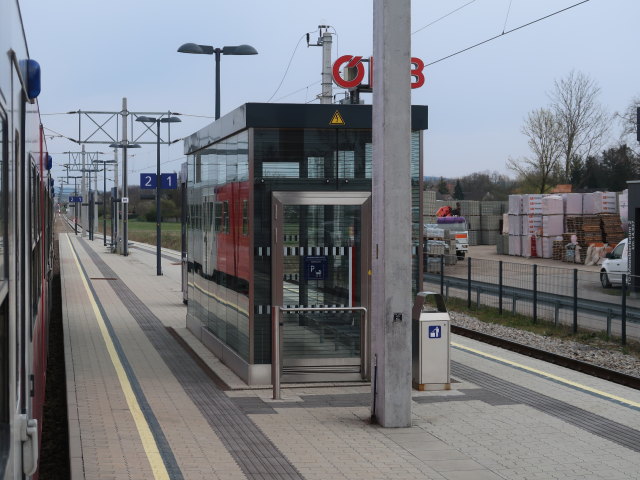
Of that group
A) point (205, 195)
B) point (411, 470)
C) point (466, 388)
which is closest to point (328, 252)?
point (466, 388)

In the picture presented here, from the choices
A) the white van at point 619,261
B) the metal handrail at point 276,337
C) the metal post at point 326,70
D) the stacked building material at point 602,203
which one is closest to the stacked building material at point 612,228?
the stacked building material at point 602,203

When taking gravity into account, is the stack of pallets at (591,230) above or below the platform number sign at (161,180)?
below

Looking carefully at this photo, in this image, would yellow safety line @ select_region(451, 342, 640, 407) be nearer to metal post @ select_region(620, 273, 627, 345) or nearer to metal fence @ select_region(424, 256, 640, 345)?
metal post @ select_region(620, 273, 627, 345)

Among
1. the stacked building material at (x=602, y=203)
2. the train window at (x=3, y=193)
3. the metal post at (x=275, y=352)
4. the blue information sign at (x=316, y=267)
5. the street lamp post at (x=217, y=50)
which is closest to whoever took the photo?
the train window at (x=3, y=193)

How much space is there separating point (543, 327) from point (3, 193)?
16.2 metres

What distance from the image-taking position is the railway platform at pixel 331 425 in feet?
24.7

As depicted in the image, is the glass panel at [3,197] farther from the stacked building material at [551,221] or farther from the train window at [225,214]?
the stacked building material at [551,221]

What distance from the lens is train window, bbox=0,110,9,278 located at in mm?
3105

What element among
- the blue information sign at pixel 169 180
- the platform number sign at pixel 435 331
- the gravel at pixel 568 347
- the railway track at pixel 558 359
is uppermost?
the blue information sign at pixel 169 180

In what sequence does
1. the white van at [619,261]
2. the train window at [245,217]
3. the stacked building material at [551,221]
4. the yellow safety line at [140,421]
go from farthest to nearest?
the stacked building material at [551,221], the white van at [619,261], the train window at [245,217], the yellow safety line at [140,421]

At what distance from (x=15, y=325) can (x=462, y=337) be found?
13649 millimetres

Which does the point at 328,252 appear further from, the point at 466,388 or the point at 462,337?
the point at 462,337

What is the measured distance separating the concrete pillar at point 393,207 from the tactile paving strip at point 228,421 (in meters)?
1.35

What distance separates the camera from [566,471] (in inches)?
293
